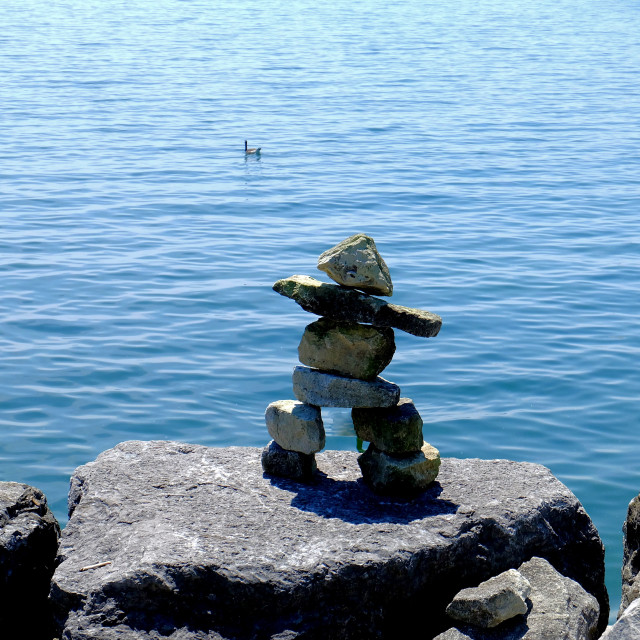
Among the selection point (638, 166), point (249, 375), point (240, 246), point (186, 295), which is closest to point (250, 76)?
point (638, 166)

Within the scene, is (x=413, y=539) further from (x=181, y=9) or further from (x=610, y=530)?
(x=181, y=9)

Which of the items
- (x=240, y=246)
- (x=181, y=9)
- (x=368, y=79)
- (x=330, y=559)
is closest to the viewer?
(x=330, y=559)

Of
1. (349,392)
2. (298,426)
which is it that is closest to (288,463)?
(298,426)

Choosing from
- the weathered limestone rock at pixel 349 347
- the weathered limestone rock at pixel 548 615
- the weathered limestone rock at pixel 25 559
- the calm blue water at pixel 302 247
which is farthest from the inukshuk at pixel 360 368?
the calm blue water at pixel 302 247

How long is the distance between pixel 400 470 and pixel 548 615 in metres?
1.27

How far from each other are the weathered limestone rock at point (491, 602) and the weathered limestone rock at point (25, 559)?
247 cm

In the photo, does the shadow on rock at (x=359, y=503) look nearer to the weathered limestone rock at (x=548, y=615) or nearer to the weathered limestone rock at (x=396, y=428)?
the weathered limestone rock at (x=396, y=428)

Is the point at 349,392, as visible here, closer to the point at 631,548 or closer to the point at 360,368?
the point at 360,368

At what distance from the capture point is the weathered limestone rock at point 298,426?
20.8 ft

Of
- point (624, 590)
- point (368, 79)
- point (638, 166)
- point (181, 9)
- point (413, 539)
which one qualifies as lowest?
point (624, 590)

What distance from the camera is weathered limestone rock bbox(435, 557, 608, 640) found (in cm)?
541

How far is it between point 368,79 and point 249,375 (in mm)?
25850

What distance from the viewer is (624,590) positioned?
600 cm

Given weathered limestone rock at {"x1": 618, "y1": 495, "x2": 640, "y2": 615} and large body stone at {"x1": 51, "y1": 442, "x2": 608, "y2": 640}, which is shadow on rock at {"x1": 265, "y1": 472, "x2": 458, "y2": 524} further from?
weathered limestone rock at {"x1": 618, "y1": 495, "x2": 640, "y2": 615}
